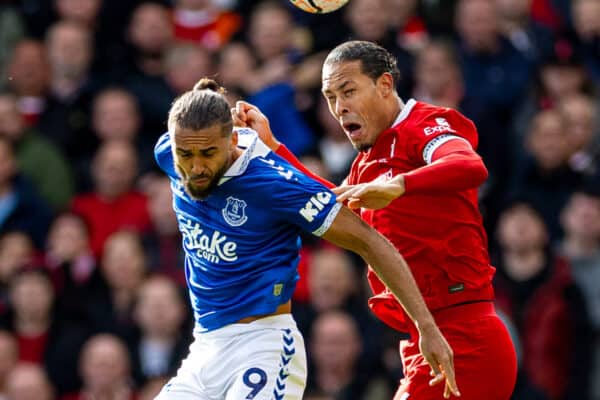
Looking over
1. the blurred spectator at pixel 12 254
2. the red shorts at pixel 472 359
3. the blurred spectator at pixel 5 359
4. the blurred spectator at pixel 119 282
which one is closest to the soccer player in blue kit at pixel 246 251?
the red shorts at pixel 472 359

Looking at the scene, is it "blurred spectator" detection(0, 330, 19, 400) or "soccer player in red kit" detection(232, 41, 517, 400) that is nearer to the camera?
"soccer player in red kit" detection(232, 41, 517, 400)

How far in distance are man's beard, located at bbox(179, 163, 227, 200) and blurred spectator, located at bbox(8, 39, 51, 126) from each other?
621cm

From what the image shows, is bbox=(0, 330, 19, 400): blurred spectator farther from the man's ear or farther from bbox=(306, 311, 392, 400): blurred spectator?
the man's ear

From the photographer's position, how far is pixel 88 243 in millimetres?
11445

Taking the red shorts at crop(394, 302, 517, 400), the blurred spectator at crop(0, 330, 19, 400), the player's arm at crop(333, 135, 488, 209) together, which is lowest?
the blurred spectator at crop(0, 330, 19, 400)

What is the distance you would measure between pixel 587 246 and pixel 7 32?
583 cm

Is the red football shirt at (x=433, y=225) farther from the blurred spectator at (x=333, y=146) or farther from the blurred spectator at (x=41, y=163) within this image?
the blurred spectator at (x=41, y=163)

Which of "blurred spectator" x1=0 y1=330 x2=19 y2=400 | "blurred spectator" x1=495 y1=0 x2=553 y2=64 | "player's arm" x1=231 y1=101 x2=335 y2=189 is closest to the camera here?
"player's arm" x1=231 y1=101 x2=335 y2=189

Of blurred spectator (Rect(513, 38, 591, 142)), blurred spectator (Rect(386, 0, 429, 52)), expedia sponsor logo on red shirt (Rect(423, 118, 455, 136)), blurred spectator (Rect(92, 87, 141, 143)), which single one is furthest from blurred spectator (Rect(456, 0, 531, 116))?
expedia sponsor logo on red shirt (Rect(423, 118, 455, 136))

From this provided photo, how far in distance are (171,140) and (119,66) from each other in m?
6.26

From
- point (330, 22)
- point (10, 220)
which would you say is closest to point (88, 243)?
point (10, 220)

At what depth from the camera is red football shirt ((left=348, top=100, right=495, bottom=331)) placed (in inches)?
264

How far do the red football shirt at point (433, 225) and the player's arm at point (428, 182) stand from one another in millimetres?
327

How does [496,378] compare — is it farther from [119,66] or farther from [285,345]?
[119,66]
